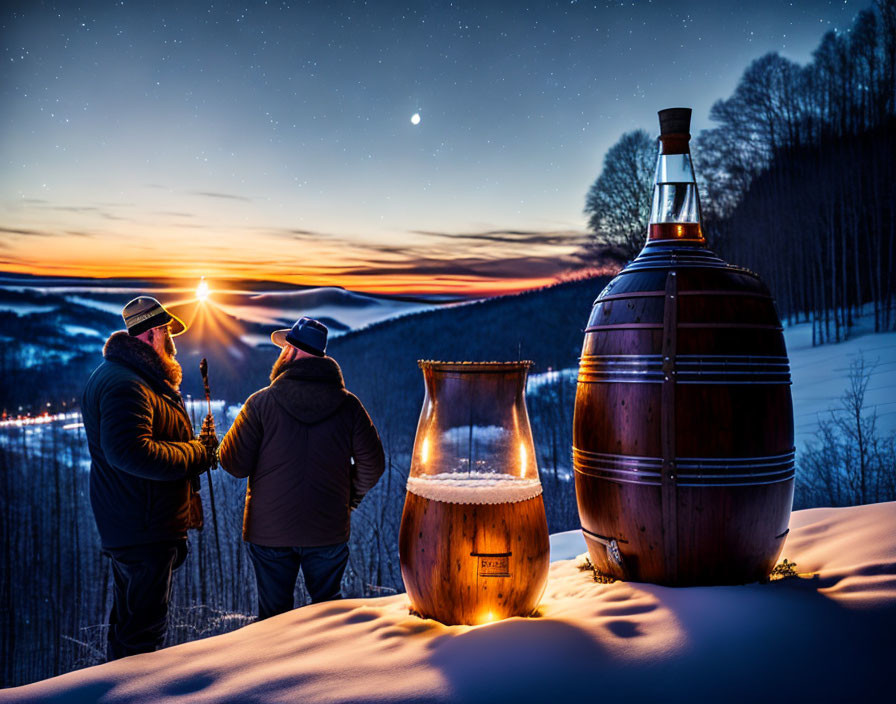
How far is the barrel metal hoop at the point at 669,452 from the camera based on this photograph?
2.58 metres

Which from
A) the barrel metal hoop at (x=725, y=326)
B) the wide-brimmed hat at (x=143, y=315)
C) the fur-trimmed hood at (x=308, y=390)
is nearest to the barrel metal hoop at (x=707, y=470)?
the barrel metal hoop at (x=725, y=326)

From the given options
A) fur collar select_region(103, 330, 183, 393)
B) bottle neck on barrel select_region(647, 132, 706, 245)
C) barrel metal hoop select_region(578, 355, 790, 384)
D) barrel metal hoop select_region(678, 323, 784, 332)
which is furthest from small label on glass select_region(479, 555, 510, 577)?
fur collar select_region(103, 330, 183, 393)

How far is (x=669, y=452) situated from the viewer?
2584 mm

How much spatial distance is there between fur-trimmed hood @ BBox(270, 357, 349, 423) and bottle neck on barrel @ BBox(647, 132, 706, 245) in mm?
1926

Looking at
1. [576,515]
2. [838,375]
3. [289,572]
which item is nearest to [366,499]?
[576,515]

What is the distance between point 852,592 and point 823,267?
13612 millimetres

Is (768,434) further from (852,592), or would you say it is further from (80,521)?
(80,521)

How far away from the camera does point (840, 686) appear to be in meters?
1.79

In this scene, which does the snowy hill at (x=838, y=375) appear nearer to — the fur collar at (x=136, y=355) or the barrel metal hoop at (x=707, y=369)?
the barrel metal hoop at (x=707, y=369)

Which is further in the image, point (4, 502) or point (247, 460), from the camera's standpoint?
point (4, 502)

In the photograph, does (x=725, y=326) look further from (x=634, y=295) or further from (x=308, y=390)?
(x=308, y=390)

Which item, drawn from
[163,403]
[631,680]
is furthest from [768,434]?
[163,403]

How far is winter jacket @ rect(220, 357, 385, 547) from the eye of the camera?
3.48 metres

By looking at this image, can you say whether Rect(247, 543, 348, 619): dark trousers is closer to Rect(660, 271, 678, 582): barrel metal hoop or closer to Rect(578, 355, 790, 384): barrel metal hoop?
Rect(660, 271, 678, 582): barrel metal hoop
